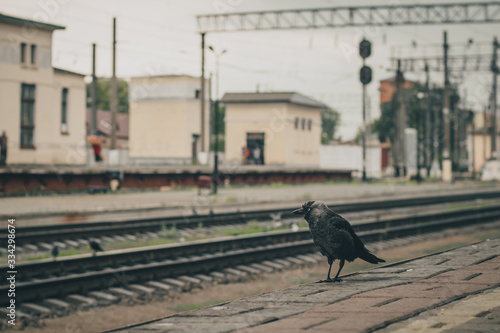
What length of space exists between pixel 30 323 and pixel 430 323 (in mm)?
4743

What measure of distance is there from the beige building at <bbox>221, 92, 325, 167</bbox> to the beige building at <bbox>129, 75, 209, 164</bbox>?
313 cm

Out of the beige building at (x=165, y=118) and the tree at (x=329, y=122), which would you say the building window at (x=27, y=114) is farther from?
the tree at (x=329, y=122)

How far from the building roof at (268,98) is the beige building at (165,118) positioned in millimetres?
2827

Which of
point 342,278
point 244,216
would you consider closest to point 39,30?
point 244,216

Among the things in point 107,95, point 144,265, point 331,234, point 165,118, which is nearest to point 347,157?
point 165,118

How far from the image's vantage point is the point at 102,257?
9.88m

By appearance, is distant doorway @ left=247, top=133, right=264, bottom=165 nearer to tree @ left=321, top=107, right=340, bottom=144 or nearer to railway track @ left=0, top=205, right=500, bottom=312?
railway track @ left=0, top=205, right=500, bottom=312

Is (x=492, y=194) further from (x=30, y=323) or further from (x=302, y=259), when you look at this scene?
(x=30, y=323)

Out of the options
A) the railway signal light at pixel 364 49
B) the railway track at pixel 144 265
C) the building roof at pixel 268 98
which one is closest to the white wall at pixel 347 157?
the building roof at pixel 268 98

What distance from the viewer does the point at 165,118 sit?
5578cm

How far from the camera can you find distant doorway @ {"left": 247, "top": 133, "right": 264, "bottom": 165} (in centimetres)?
5147

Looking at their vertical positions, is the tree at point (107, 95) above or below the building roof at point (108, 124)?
above

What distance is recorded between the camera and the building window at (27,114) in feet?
105

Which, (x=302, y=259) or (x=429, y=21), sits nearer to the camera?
(x=302, y=259)
